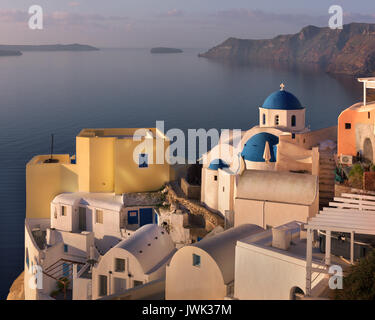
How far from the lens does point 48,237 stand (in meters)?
19.6

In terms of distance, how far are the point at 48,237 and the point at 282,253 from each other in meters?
11.2

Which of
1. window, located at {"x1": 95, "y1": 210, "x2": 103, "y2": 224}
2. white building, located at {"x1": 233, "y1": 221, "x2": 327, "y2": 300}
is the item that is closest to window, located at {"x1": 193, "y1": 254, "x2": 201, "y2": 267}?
white building, located at {"x1": 233, "y1": 221, "x2": 327, "y2": 300}

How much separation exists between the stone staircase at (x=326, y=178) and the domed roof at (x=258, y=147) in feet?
4.47

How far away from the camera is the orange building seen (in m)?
16.7

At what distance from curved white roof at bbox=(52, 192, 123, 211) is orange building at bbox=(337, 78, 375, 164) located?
6.88m

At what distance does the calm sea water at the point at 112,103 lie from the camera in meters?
32.8

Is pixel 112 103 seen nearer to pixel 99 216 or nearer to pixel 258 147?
pixel 99 216

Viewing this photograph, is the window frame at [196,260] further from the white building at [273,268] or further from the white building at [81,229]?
the white building at [81,229]

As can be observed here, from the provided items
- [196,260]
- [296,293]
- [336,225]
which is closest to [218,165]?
[196,260]

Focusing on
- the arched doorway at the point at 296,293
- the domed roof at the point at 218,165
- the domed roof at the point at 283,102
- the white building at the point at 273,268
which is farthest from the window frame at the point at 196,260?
the domed roof at the point at 283,102

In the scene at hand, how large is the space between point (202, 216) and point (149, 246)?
11.2 ft

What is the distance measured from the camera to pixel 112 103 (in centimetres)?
5878
